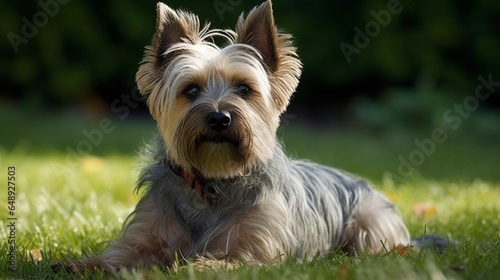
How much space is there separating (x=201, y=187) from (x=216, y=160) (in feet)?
0.71

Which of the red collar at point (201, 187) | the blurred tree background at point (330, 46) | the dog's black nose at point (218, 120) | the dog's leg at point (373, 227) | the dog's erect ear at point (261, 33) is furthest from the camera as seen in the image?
the blurred tree background at point (330, 46)

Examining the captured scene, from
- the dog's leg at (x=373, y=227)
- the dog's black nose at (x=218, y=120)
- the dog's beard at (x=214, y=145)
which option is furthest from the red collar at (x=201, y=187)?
the dog's leg at (x=373, y=227)

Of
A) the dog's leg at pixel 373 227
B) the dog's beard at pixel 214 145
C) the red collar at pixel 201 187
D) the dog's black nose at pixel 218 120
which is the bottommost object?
the dog's leg at pixel 373 227

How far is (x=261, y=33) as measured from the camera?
4.54 meters

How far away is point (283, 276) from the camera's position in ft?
11.2

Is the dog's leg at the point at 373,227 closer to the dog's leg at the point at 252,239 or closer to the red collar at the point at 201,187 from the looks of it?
the dog's leg at the point at 252,239

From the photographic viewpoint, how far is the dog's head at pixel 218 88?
4133 mm

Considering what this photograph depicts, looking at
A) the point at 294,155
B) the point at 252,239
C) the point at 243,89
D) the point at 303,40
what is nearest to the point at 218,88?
the point at 243,89

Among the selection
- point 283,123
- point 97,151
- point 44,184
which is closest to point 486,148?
point 283,123

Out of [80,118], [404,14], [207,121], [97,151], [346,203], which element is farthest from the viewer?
[80,118]

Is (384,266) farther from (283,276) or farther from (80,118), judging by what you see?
(80,118)

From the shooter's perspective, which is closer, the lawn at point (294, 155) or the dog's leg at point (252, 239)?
the lawn at point (294, 155)

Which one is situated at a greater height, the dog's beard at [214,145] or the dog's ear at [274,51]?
the dog's ear at [274,51]

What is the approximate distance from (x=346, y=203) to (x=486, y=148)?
19.6 ft
